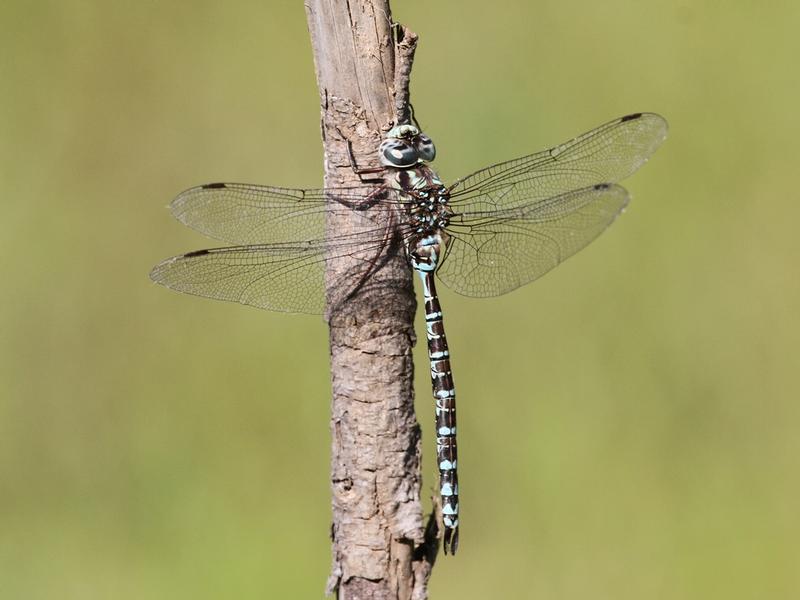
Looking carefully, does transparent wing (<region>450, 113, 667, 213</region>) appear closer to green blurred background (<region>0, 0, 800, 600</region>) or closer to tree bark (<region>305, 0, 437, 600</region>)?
tree bark (<region>305, 0, 437, 600</region>)

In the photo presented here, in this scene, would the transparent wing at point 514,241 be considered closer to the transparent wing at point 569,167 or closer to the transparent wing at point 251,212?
the transparent wing at point 569,167

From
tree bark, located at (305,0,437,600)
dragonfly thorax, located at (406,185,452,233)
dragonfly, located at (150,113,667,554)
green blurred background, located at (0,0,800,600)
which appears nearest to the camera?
tree bark, located at (305,0,437,600)

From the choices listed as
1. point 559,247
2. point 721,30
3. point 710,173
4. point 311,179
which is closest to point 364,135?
point 559,247

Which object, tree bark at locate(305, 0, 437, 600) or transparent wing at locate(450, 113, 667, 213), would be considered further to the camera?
transparent wing at locate(450, 113, 667, 213)

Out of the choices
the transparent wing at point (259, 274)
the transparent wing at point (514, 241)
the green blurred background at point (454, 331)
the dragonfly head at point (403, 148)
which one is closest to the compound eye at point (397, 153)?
the dragonfly head at point (403, 148)

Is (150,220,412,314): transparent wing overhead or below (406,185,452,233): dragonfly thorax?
below

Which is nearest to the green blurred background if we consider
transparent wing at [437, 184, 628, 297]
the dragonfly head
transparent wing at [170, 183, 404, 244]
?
transparent wing at [437, 184, 628, 297]

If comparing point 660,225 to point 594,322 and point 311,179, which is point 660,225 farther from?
point 311,179

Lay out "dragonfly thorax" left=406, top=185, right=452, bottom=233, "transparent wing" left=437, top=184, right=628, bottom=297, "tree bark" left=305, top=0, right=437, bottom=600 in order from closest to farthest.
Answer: "tree bark" left=305, top=0, right=437, bottom=600 < "dragonfly thorax" left=406, top=185, right=452, bottom=233 < "transparent wing" left=437, top=184, right=628, bottom=297
